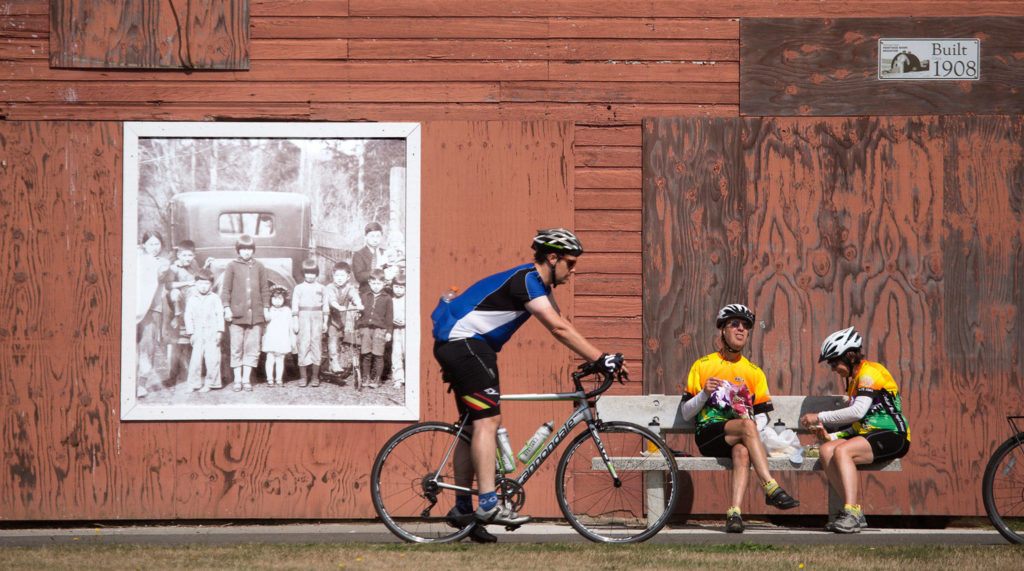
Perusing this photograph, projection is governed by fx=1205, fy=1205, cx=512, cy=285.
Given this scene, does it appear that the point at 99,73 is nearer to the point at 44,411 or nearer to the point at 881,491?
the point at 44,411

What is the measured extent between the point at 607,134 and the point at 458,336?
2246 mm

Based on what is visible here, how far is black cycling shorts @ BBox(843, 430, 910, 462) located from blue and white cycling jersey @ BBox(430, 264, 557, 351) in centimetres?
234

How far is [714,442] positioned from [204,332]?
341cm

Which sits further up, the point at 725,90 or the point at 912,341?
the point at 725,90

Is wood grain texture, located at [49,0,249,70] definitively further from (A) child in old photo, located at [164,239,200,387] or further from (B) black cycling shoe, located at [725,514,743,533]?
(B) black cycling shoe, located at [725,514,743,533]

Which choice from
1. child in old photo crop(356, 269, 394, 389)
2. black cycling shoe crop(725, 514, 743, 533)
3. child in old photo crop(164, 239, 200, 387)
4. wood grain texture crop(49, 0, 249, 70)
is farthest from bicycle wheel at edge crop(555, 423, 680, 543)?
wood grain texture crop(49, 0, 249, 70)

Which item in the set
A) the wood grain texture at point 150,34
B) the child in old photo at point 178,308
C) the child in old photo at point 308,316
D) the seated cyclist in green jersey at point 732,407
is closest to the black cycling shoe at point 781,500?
the seated cyclist in green jersey at point 732,407

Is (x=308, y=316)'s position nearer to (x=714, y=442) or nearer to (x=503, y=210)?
(x=503, y=210)

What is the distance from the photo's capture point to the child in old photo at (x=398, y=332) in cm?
805

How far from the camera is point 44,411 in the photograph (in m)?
7.94

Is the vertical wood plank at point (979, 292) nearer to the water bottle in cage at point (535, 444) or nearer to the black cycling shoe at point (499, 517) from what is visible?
the water bottle in cage at point (535, 444)

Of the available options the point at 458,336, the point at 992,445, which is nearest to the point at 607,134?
the point at 458,336

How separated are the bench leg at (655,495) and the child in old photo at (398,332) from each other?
6.07 ft

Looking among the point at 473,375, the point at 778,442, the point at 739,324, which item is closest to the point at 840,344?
the point at 739,324
